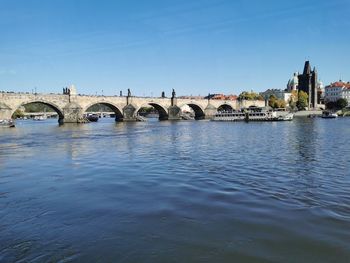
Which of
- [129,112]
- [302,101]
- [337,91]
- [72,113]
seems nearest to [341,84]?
[337,91]

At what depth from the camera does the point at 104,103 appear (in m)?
87.4

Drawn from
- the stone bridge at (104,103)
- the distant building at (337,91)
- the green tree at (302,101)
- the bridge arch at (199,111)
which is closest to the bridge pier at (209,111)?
the stone bridge at (104,103)

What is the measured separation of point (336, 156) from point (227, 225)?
1332cm

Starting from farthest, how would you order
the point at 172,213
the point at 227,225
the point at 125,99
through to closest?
the point at 125,99 → the point at 172,213 → the point at 227,225

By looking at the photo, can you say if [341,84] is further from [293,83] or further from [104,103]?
[104,103]

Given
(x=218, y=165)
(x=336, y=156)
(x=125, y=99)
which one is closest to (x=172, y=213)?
(x=218, y=165)

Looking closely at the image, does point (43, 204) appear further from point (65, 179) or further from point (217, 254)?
point (217, 254)

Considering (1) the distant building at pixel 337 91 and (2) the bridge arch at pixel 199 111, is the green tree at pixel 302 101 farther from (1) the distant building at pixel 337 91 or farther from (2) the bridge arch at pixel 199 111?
(2) the bridge arch at pixel 199 111

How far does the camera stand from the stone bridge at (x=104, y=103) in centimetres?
6757

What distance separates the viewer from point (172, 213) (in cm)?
859

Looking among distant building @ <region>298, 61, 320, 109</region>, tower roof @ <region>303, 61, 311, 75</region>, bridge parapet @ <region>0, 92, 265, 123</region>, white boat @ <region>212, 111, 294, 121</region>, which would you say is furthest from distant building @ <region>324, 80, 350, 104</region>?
white boat @ <region>212, 111, 294, 121</region>

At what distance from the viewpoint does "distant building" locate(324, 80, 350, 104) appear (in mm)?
167250

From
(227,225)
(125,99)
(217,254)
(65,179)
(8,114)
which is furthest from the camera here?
(125,99)

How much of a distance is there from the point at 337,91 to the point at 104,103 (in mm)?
126391
